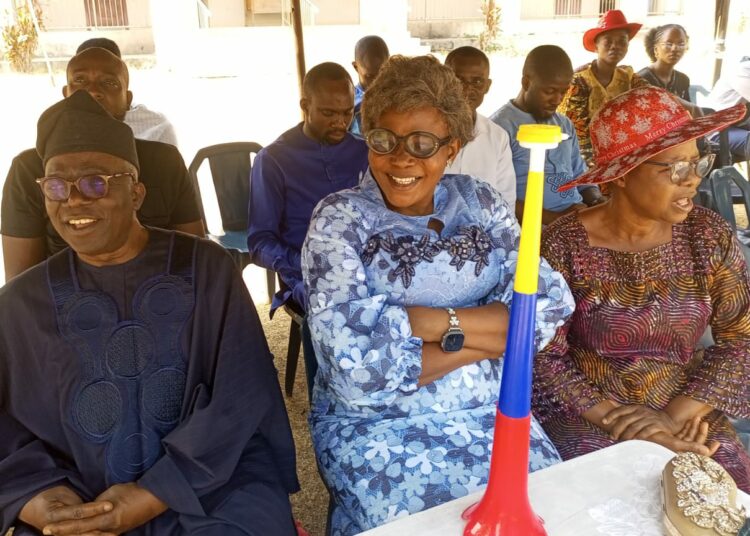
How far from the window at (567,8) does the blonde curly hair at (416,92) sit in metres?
17.6

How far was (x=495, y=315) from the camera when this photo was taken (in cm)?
190

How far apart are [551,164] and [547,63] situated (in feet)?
2.12

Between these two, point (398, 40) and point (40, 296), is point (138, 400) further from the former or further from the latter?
point (398, 40)

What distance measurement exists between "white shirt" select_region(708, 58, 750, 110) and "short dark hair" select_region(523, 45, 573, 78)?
3.35 metres

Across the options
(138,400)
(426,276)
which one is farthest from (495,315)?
(138,400)

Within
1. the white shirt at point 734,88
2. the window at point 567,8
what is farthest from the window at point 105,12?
the white shirt at point 734,88

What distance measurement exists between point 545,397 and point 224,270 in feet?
3.64

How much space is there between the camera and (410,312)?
1853 mm

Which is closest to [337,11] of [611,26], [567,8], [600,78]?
[567,8]

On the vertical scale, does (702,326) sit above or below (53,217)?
below

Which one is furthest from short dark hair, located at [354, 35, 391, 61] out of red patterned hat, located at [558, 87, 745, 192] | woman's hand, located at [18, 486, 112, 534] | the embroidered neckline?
woman's hand, located at [18, 486, 112, 534]

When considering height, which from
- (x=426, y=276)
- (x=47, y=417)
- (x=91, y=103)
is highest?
(x=91, y=103)

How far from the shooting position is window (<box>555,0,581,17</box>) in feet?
58.2

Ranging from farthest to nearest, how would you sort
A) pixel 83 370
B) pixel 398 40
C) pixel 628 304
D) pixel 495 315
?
pixel 398 40 < pixel 628 304 < pixel 495 315 < pixel 83 370
